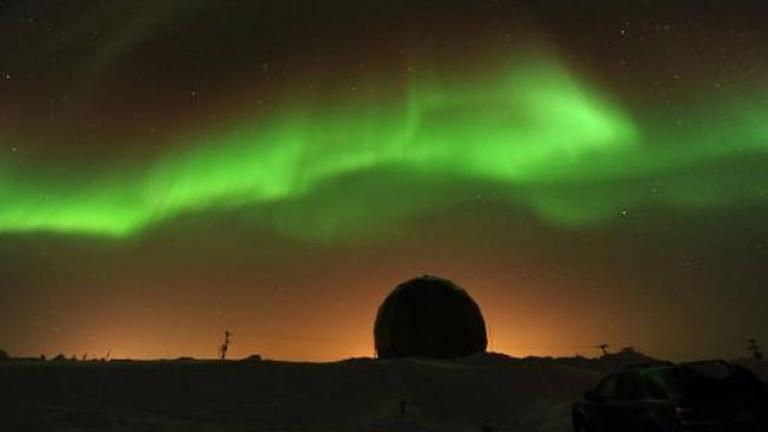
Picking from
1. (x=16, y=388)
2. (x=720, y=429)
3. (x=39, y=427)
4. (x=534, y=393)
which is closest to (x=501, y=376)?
(x=534, y=393)

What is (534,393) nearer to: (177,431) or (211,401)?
(211,401)

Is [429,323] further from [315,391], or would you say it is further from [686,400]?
[686,400]

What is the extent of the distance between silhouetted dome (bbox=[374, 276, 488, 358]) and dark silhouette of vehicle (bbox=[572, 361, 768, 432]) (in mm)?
35518

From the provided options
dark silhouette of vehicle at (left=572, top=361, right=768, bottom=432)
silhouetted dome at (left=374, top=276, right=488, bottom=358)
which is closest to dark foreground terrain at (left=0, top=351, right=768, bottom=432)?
silhouetted dome at (left=374, top=276, right=488, bottom=358)

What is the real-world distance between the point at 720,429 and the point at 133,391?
82.6ft

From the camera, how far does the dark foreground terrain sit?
2531 centimetres

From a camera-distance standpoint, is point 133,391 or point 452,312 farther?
point 452,312

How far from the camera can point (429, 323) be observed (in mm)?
47750

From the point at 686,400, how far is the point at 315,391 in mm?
22575

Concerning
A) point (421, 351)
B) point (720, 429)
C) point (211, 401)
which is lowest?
point (720, 429)

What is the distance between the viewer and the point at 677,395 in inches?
391

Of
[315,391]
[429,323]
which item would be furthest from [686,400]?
[429,323]

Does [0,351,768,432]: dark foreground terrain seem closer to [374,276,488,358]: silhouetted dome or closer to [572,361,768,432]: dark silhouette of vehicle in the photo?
[374,276,488,358]: silhouetted dome

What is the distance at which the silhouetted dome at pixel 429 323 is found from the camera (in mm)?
47250
